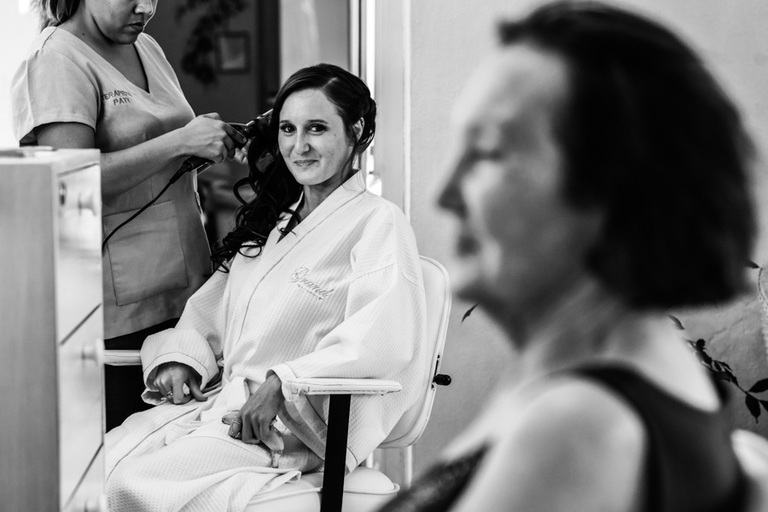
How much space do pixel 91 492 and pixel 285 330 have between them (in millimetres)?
521

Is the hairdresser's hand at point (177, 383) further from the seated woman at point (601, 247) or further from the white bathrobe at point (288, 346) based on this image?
the seated woman at point (601, 247)

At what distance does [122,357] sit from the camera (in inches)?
69.7

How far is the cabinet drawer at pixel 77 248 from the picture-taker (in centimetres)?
99

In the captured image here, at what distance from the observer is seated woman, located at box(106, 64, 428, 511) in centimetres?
150

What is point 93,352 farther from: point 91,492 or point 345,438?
point 345,438

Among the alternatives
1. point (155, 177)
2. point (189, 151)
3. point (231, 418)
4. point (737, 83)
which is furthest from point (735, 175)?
point (155, 177)

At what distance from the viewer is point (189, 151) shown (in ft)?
5.67

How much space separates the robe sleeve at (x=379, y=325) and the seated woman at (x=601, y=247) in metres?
0.97

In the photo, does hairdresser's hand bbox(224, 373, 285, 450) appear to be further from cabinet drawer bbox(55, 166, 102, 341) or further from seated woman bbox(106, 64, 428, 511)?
cabinet drawer bbox(55, 166, 102, 341)

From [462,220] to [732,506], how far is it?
7.6 inches

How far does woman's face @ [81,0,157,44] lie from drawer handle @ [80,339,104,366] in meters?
0.74

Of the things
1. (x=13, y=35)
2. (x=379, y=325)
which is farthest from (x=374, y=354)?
(x=13, y=35)

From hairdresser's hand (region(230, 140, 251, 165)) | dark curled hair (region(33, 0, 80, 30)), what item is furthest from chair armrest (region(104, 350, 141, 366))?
dark curled hair (region(33, 0, 80, 30))

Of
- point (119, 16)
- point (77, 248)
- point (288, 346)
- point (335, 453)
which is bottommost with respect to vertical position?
point (335, 453)
